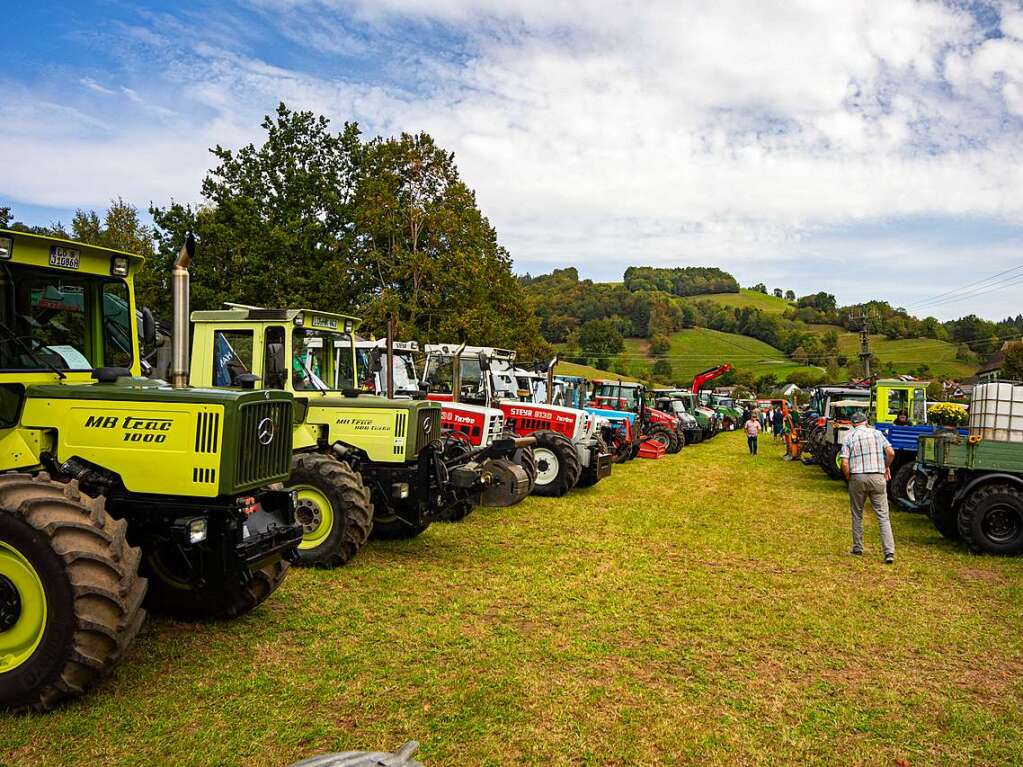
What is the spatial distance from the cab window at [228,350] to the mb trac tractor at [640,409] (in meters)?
15.5

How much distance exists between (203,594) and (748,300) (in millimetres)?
111981

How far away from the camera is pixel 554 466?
1355 cm

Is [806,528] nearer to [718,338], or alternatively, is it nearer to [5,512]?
[5,512]

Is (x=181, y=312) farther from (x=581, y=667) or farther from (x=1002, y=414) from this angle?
(x=1002, y=414)

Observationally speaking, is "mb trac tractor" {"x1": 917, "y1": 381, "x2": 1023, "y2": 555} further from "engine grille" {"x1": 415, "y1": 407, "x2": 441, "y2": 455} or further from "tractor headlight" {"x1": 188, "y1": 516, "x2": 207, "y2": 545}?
"tractor headlight" {"x1": 188, "y1": 516, "x2": 207, "y2": 545}

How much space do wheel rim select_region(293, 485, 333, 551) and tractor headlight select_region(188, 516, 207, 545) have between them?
2.64m

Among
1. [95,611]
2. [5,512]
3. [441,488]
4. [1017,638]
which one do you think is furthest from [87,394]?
[1017,638]

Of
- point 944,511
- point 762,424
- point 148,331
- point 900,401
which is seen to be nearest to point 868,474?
point 944,511

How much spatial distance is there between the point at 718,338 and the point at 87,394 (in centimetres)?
8892

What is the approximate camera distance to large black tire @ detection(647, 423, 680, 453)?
82.2 feet

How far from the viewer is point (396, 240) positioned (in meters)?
28.5

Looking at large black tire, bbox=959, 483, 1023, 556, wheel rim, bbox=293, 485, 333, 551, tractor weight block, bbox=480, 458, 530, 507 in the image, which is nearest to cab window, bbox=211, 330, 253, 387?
wheel rim, bbox=293, 485, 333, 551

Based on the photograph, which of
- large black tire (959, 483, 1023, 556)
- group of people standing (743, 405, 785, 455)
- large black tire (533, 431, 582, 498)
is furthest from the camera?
group of people standing (743, 405, 785, 455)

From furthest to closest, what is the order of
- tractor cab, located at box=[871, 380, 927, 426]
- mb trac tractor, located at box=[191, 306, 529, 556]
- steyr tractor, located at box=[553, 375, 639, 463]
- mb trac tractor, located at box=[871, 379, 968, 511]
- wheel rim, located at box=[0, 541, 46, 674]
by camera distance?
1. steyr tractor, located at box=[553, 375, 639, 463]
2. tractor cab, located at box=[871, 380, 927, 426]
3. mb trac tractor, located at box=[871, 379, 968, 511]
4. mb trac tractor, located at box=[191, 306, 529, 556]
5. wheel rim, located at box=[0, 541, 46, 674]
